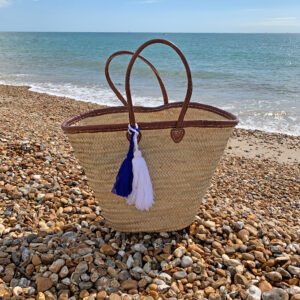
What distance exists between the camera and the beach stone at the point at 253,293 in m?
1.46

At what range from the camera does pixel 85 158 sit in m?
1.65

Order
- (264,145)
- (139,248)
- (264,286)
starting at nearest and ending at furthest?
(264,286) → (139,248) → (264,145)

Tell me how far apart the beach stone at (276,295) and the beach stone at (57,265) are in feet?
3.23

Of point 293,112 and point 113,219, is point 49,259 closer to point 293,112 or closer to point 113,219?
point 113,219

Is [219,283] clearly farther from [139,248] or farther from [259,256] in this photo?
[139,248]

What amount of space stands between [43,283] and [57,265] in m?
0.12

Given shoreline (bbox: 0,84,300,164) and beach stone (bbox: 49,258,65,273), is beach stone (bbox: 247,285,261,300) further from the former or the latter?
shoreline (bbox: 0,84,300,164)

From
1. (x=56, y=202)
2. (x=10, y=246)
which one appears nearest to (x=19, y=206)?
(x=56, y=202)

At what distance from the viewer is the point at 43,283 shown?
147 cm

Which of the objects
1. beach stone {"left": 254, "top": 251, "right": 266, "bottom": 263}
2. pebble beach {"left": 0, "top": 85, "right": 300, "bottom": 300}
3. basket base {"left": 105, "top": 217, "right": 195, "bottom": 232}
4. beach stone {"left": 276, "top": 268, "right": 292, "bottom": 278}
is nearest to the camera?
pebble beach {"left": 0, "top": 85, "right": 300, "bottom": 300}

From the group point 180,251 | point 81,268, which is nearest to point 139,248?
point 180,251

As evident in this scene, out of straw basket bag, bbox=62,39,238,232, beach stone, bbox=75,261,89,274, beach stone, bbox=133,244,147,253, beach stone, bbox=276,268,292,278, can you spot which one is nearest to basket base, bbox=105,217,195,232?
straw basket bag, bbox=62,39,238,232

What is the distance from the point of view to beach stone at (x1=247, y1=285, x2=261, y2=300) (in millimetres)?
1456

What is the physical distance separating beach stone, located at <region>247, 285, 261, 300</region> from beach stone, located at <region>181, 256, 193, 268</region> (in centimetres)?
32
